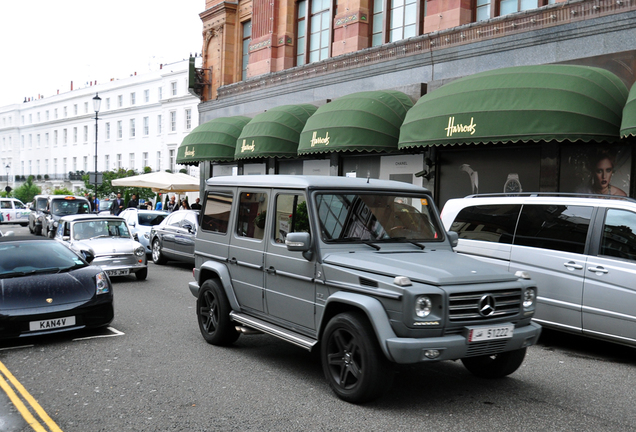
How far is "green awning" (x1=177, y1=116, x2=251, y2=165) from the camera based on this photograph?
76.4 feet

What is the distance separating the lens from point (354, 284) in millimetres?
5496

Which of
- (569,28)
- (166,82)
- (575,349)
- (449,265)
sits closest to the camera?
(449,265)

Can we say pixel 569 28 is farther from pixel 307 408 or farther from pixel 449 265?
pixel 307 408

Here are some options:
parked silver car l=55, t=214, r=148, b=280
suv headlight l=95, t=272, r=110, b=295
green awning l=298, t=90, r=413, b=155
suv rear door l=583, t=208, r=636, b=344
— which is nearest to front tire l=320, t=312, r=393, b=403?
suv rear door l=583, t=208, r=636, b=344

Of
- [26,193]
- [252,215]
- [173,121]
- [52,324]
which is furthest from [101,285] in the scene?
[26,193]

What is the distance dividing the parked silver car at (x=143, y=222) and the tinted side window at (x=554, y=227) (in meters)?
13.3

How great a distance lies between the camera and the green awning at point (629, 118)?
10.8 m

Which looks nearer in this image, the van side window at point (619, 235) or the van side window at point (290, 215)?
the van side window at point (290, 215)

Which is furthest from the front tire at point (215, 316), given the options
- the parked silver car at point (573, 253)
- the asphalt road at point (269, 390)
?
the parked silver car at point (573, 253)

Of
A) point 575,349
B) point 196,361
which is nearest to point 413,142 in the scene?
point 575,349

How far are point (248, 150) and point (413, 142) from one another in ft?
25.5

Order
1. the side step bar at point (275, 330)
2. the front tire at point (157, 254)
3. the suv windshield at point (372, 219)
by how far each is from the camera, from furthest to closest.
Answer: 1. the front tire at point (157, 254)
2. the suv windshield at point (372, 219)
3. the side step bar at point (275, 330)

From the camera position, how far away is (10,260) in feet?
27.3

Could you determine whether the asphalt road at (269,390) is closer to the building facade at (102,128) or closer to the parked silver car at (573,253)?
the parked silver car at (573,253)
